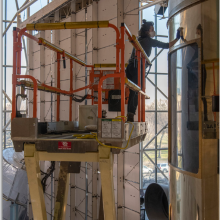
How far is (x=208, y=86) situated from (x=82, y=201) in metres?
9.12

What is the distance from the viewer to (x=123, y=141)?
3570mm

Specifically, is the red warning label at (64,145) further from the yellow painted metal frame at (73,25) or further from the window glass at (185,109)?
the yellow painted metal frame at (73,25)

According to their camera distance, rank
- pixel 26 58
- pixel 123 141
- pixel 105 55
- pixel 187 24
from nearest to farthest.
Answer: pixel 187 24
pixel 123 141
pixel 105 55
pixel 26 58

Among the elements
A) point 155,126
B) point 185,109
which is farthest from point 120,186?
point 155,126

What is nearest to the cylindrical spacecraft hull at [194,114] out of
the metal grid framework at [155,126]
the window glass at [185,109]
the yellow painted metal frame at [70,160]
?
the window glass at [185,109]

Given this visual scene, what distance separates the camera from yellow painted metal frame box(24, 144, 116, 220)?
12.1 ft

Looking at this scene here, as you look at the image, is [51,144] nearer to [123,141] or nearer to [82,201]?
[123,141]

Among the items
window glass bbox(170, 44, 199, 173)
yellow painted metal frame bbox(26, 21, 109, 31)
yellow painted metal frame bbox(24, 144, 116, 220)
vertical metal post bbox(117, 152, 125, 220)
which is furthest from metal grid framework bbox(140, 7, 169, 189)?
yellow painted metal frame bbox(24, 144, 116, 220)

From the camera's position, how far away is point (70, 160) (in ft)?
12.8

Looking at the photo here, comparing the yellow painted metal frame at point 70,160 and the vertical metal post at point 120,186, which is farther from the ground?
the yellow painted metal frame at point 70,160

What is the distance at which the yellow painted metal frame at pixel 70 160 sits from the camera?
369 cm

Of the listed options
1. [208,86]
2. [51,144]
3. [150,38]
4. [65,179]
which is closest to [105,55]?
[150,38]

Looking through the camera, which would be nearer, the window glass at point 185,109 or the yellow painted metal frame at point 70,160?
the window glass at point 185,109

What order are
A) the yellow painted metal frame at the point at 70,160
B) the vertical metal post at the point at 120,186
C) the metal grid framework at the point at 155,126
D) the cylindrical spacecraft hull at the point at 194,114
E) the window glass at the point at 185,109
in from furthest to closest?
1. the metal grid framework at the point at 155,126
2. the vertical metal post at the point at 120,186
3. the yellow painted metal frame at the point at 70,160
4. the window glass at the point at 185,109
5. the cylindrical spacecraft hull at the point at 194,114
